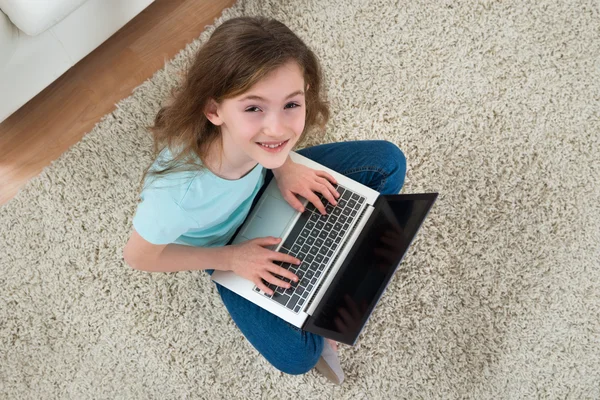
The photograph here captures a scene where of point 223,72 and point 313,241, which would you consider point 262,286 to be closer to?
point 313,241

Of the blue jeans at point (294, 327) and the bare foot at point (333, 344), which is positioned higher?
the blue jeans at point (294, 327)

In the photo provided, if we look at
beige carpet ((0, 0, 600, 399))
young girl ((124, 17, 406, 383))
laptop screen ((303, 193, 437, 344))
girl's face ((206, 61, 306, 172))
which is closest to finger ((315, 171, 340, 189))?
young girl ((124, 17, 406, 383))

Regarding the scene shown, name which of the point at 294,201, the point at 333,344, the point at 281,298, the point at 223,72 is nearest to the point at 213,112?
the point at 223,72

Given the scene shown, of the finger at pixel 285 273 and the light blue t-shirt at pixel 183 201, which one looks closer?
the light blue t-shirt at pixel 183 201

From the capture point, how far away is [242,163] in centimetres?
96

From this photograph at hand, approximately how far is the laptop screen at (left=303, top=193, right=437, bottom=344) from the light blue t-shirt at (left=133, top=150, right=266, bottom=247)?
270 mm

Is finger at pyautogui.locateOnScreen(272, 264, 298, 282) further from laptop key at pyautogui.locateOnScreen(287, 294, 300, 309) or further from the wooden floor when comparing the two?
the wooden floor

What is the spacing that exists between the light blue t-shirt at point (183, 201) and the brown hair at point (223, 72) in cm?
2

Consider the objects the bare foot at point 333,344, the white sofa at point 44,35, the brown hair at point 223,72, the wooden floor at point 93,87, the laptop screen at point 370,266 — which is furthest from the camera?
the wooden floor at point 93,87

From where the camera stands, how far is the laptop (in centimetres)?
104

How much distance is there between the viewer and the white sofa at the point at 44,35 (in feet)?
3.69

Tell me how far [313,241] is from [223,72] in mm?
434

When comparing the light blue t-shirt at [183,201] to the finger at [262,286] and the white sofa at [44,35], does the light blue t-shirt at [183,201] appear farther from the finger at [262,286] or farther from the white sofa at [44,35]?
the white sofa at [44,35]

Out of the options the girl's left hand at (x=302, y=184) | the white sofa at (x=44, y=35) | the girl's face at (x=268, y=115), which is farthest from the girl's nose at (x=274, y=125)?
the white sofa at (x=44, y=35)
